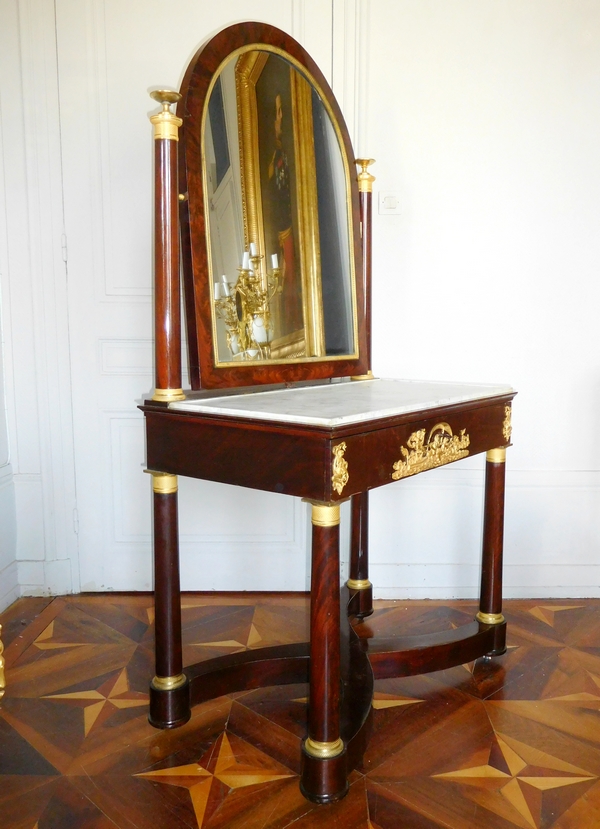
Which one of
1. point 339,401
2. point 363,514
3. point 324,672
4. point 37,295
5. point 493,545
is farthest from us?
point 37,295

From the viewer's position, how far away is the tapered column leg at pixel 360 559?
237 centimetres

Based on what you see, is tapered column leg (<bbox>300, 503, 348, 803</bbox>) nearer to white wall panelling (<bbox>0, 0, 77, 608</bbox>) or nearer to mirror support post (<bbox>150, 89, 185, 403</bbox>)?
mirror support post (<bbox>150, 89, 185, 403</bbox>)

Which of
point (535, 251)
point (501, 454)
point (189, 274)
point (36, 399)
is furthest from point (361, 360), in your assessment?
point (36, 399)

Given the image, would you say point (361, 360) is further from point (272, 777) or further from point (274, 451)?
point (272, 777)

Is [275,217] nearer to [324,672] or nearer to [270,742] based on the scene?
[324,672]

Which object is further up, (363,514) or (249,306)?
(249,306)

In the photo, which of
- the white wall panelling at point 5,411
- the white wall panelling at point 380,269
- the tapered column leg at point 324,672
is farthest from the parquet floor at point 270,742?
the white wall panelling at point 380,269

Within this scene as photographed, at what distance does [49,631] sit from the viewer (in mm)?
2385

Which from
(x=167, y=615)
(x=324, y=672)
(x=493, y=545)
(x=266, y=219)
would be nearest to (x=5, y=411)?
(x=167, y=615)

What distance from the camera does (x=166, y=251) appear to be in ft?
5.20

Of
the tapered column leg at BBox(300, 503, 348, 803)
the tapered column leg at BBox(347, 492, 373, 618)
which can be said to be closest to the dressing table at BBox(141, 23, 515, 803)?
the tapered column leg at BBox(300, 503, 348, 803)

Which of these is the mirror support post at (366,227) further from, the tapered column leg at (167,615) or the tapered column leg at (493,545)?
the tapered column leg at (167,615)

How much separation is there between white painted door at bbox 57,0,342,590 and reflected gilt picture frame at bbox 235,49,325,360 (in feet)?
2.25

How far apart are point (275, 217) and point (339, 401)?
588 mm
